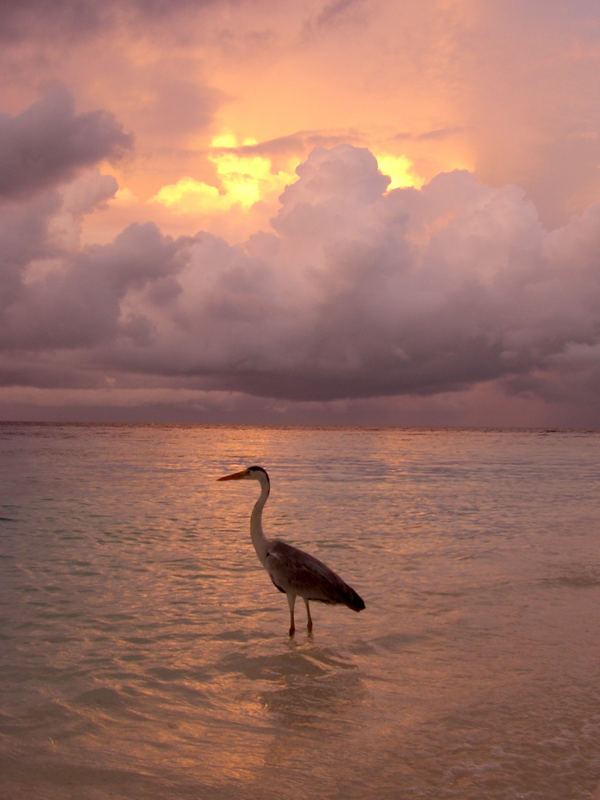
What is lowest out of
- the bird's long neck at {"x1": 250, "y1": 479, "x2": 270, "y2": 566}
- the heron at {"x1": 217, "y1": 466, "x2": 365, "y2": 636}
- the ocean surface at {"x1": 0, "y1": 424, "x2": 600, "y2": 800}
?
the ocean surface at {"x1": 0, "y1": 424, "x2": 600, "y2": 800}

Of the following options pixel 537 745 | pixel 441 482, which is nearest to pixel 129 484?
pixel 441 482

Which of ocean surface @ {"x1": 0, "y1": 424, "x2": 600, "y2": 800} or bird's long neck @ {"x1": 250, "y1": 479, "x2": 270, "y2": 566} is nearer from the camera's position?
ocean surface @ {"x1": 0, "y1": 424, "x2": 600, "y2": 800}

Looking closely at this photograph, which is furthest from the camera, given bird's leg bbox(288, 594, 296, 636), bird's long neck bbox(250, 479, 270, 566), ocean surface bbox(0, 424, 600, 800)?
bird's long neck bbox(250, 479, 270, 566)

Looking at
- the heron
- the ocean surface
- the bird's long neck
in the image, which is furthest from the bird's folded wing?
the ocean surface

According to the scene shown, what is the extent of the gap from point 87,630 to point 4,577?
3.68m

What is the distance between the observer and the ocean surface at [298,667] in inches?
197

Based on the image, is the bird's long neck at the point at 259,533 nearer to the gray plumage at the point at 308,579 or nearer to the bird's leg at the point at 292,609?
the gray plumage at the point at 308,579

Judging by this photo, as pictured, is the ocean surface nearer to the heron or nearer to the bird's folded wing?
the heron

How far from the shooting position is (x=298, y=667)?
747 cm

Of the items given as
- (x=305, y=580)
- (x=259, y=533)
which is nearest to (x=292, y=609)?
(x=305, y=580)

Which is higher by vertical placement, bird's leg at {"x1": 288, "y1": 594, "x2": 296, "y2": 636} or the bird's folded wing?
the bird's folded wing

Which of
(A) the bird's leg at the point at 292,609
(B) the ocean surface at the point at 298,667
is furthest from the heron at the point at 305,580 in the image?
(B) the ocean surface at the point at 298,667

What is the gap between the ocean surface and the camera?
16.5ft

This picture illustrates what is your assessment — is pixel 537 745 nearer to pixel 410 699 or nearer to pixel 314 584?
pixel 410 699
